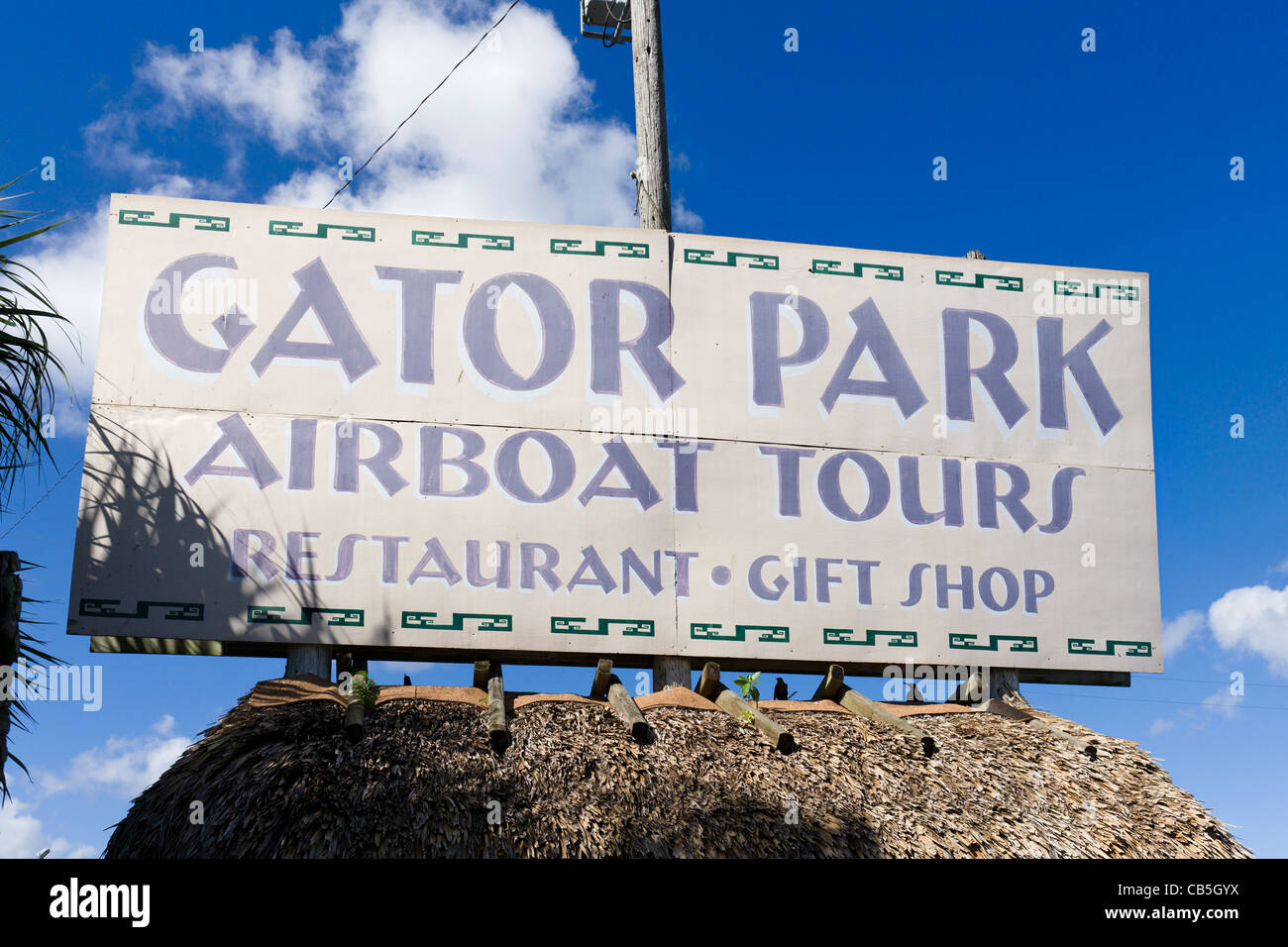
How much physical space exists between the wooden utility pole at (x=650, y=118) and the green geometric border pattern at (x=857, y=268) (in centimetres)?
155

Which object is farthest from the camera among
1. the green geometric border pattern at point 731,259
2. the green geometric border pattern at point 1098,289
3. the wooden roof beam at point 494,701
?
the green geometric border pattern at point 1098,289

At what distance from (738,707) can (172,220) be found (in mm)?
6784

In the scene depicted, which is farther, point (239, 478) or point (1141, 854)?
point (239, 478)

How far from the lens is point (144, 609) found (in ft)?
35.3

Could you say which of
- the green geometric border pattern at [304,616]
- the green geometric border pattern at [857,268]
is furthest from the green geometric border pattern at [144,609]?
the green geometric border pattern at [857,268]

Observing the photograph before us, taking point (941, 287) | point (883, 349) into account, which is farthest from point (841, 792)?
point (941, 287)

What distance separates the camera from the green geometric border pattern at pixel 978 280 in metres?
12.9

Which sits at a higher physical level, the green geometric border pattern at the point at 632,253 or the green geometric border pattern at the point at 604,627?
the green geometric border pattern at the point at 632,253

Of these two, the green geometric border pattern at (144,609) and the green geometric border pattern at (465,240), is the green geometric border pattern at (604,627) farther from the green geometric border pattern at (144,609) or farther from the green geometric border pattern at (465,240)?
the green geometric border pattern at (465,240)

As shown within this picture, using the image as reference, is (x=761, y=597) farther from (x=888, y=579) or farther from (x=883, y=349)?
(x=883, y=349)
